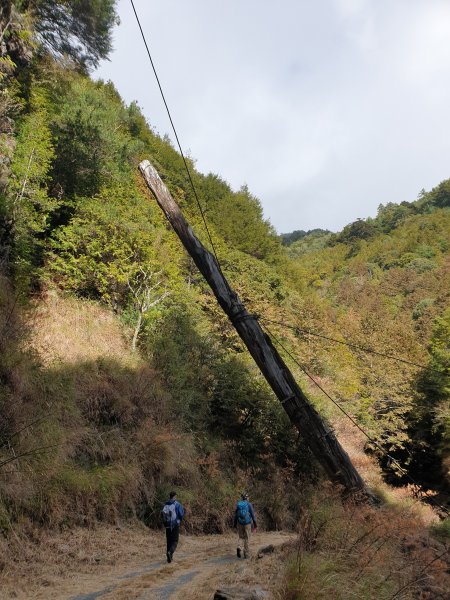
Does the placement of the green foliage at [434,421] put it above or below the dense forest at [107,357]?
below

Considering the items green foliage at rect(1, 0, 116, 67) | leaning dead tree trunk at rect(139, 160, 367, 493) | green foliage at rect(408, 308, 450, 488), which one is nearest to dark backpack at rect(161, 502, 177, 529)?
leaning dead tree trunk at rect(139, 160, 367, 493)

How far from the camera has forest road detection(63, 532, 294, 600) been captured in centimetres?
522

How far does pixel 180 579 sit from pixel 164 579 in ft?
0.77

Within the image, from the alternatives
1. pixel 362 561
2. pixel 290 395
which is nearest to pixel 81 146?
pixel 290 395

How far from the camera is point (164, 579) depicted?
606 cm

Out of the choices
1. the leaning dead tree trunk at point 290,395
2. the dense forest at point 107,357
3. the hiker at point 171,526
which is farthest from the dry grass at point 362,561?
the hiker at point 171,526

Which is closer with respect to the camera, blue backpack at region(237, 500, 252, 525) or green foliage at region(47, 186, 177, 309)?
blue backpack at region(237, 500, 252, 525)

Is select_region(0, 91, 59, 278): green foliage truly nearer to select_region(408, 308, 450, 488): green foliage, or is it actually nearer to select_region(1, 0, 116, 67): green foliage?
select_region(1, 0, 116, 67): green foliage

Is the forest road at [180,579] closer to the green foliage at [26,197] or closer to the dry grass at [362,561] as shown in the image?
the dry grass at [362,561]

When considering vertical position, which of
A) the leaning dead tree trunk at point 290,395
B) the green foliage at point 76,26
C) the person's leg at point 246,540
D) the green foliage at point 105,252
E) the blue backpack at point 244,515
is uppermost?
the green foliage at point 76,26

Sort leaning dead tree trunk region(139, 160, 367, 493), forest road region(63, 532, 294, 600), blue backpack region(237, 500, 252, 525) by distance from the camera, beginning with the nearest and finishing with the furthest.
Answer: forest road region(63, 532, 294, 600) < blue backpack region(237, 500, 252, 525) < leaning dead tree trunk region(139, 160, 367, 493)

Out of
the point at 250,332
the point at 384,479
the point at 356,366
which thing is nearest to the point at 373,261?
the point at 356,366

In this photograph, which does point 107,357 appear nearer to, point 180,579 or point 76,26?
point 180,579

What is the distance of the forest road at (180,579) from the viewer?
17.1 feet
